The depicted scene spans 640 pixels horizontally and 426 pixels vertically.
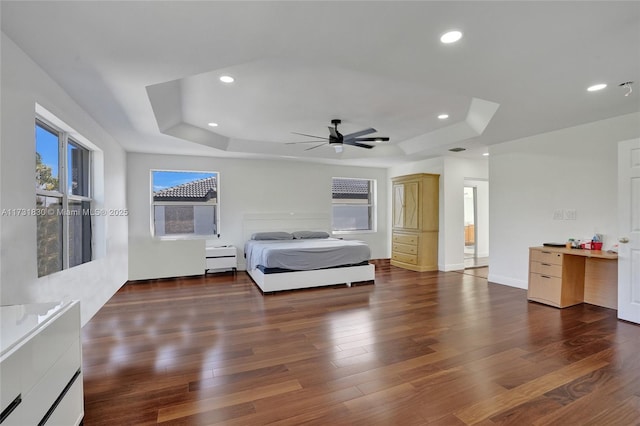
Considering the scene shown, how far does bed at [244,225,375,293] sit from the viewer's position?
15.0ft

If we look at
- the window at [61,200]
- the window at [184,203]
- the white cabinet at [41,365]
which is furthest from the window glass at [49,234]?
the window at [184,203]

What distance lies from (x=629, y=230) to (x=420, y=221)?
321 cm

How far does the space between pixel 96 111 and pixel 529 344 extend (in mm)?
5031

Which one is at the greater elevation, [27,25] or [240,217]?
[27,25]

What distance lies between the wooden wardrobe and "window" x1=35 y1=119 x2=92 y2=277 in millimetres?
5565

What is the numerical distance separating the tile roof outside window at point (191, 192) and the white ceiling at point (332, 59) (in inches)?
68.9

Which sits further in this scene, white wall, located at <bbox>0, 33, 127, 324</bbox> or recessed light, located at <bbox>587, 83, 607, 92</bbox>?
recessed light, located at <bbox>587, 83, 607, 92</bbox>

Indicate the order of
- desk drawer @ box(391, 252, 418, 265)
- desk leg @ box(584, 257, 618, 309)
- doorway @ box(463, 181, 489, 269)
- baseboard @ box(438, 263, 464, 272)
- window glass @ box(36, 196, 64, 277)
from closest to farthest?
1. window glass @ box(36, 196, 64, 277)
2. desk leg @ box(584, 257, 618, 309)
3. baseboard @ box(438, 263, 464, 272)
4. desk drawer @ box(391, 252, 418, 265)
5. doorway @ box(463, 181, 489, 269)

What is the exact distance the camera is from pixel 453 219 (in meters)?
6.30

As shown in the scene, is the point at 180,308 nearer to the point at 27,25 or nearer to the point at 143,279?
the point at 143,279

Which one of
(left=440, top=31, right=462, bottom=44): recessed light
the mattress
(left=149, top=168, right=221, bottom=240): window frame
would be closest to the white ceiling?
(left=440, top=31, right=462, bottom=44): recessed light

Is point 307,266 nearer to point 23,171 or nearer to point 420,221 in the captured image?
point 420,221

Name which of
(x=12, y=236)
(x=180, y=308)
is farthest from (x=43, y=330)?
(x=180, y=308)

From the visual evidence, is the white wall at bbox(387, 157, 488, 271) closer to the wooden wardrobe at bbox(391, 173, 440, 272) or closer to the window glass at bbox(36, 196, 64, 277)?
the wooden wardrobe at bbox(391, 173, 440, 272)
